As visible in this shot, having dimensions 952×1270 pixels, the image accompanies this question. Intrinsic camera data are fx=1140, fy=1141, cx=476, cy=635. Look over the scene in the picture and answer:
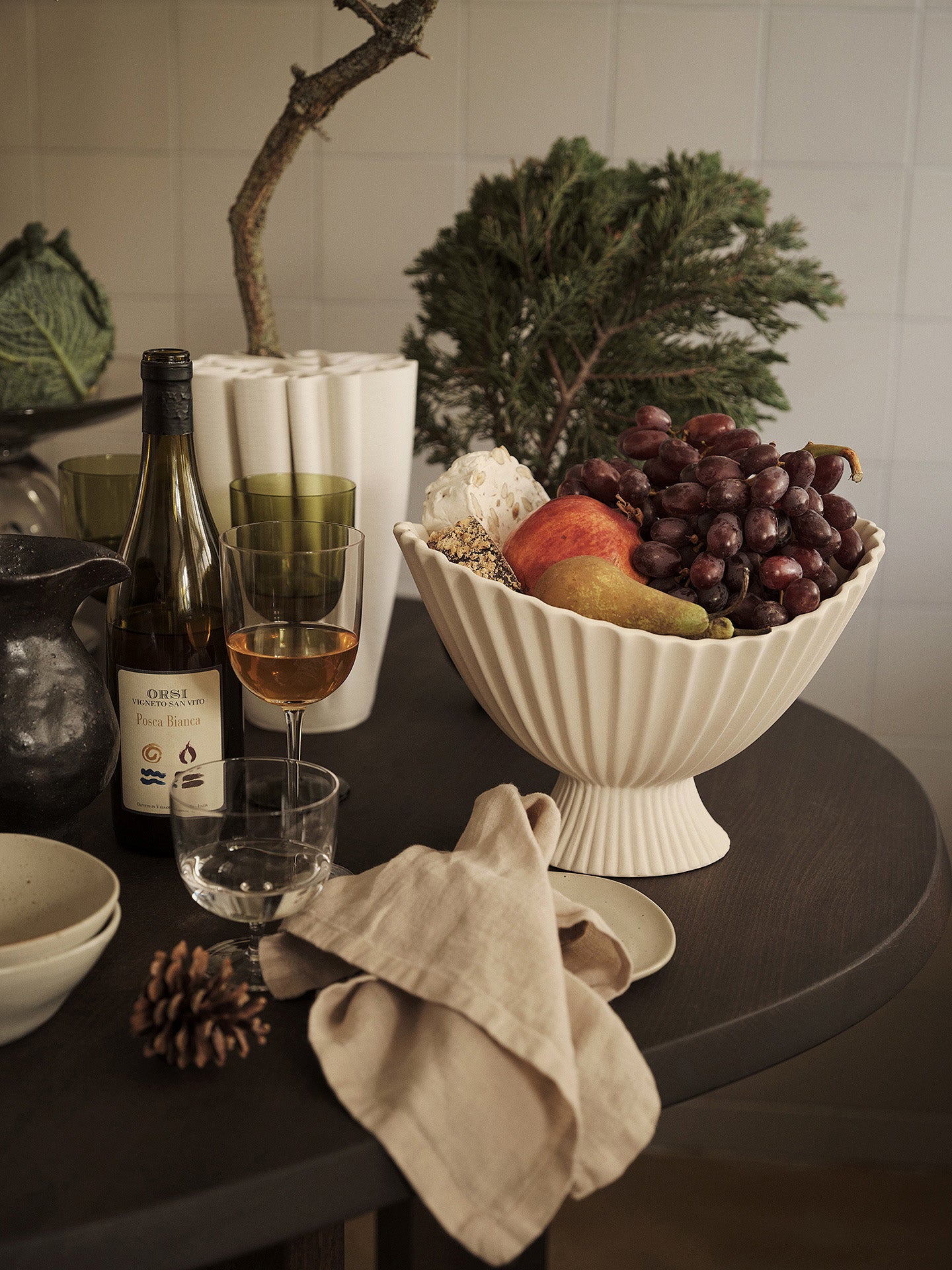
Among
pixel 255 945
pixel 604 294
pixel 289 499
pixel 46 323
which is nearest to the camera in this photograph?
pixel 255 945

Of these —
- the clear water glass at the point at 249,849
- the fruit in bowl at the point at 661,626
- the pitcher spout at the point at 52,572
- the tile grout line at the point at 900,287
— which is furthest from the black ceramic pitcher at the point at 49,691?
the tile grout line at the point at 900,287

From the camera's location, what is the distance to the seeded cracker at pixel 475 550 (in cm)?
75

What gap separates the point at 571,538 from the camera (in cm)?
77

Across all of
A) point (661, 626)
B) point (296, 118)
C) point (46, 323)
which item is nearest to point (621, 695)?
point (661, 626)

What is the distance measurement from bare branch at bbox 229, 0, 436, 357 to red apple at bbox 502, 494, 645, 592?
1.44 feet

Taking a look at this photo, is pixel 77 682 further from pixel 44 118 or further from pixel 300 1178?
pixel 44 118

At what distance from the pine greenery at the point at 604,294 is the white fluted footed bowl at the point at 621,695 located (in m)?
0.36

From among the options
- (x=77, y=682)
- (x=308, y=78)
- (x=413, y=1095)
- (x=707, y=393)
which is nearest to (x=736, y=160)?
(x=707, y=393)

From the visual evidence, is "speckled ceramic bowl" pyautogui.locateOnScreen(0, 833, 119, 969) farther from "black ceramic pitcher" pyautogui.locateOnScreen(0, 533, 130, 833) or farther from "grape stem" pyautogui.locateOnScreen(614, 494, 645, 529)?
"grape stem" pyautogui.locateOnScreen(614, 494, 645, 529)

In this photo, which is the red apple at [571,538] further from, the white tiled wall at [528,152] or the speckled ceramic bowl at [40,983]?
the white tiled wall at [528,152]

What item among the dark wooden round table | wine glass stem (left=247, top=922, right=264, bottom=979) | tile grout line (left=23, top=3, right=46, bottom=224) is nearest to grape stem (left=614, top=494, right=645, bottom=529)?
the dark wooden round table

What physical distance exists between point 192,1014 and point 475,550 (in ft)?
1.12

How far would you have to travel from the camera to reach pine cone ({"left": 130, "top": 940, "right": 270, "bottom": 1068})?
1.83 ft

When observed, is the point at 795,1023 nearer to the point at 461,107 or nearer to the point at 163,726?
the point at 163,726
